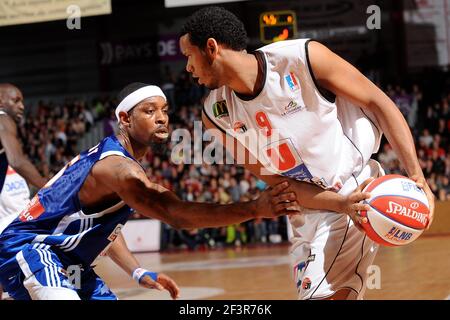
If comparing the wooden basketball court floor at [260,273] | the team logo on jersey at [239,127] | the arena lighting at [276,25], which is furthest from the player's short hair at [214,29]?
the arena lighting at [276,25]

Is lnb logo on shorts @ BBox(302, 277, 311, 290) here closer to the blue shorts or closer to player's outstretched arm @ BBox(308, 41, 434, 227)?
player's outstretched arm @ BBox(308, 41, 434, 227)

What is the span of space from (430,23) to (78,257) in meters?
16.3

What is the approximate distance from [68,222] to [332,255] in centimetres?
139

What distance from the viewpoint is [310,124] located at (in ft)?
12.9

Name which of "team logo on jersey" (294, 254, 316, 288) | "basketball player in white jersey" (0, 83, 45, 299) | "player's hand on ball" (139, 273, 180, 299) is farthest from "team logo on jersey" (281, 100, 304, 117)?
"basketball player in white jersey" (0, 83, 45, 299)

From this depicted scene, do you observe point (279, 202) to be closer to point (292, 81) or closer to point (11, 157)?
point (292, 81)

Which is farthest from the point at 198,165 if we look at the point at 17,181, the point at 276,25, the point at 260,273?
the point at 17,181

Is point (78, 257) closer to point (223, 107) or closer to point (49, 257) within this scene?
point (49, 257)

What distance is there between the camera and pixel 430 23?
18609mm

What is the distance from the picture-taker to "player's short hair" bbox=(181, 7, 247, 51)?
3842 millimetres

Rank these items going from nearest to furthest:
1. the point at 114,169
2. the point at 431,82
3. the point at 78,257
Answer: the point at 114,169 < the point at 78,257 < the point at 431,82

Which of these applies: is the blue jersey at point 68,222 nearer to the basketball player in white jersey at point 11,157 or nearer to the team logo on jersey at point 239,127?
the team logo on jersey at point 239,127

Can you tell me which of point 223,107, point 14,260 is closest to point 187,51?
point 223,107

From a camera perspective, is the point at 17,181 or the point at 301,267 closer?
the point at 301,267
